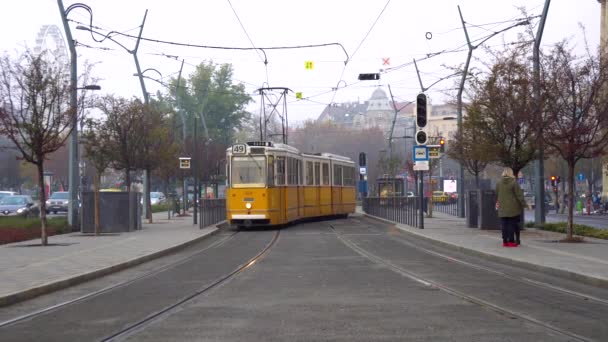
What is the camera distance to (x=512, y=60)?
2297cm

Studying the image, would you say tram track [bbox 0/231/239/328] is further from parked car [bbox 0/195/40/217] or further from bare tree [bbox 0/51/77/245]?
parked car [bbox 0/195/40/217]

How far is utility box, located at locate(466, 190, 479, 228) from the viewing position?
27.4 m

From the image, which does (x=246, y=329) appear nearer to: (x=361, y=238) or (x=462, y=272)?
(x=462, y=272)

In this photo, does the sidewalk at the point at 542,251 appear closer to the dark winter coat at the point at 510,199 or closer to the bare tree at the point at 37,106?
the dark winter coat at the point at 510,199

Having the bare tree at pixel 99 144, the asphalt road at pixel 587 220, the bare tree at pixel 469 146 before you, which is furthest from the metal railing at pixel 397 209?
the bare tree at pixel 99 144

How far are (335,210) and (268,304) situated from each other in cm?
2944

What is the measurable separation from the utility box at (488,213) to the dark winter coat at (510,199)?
21.7 feet

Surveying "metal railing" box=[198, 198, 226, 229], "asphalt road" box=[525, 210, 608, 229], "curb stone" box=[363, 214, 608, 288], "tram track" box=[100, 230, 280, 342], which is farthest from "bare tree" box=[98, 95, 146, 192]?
"asphalt road" box=[525, 210, 608, 229]

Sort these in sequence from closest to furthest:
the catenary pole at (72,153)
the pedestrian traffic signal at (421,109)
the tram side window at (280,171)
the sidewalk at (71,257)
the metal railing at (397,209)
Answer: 1. the sidewalk at (71,257)
2. the catenary pole at (72,153)
3. the pedestrian traffic signal at (421,109)
4. the tram side window at (280,171)
5. the metal railing at (397,209)

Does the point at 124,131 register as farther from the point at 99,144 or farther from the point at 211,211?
the point at 211,211

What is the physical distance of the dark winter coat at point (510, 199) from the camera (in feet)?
62.0

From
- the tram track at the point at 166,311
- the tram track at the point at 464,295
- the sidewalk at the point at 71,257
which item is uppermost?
the sidewalk at the point at 71,257

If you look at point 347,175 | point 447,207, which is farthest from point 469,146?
point 447,207

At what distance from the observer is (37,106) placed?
20.0 metres
